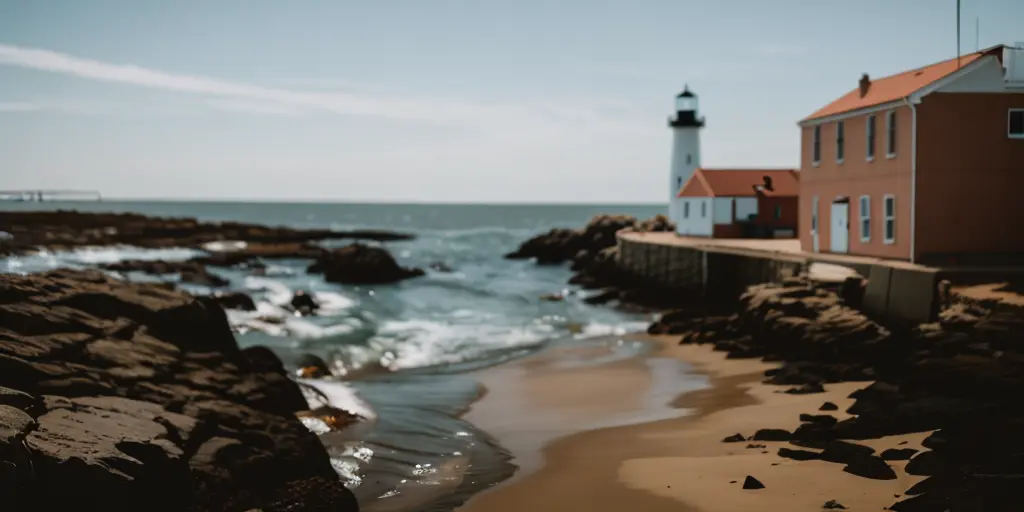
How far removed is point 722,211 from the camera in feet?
125

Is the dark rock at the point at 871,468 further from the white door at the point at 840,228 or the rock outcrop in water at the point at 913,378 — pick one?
the white door at the point at 840,228

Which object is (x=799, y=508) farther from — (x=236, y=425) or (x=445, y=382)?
(x=445, y=382)

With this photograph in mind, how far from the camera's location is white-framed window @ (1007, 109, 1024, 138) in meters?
19.6

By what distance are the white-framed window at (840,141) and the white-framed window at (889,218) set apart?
2714mm

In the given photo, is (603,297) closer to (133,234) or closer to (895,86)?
(895,86)

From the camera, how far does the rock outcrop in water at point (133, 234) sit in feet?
189

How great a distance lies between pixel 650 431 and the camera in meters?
12.7

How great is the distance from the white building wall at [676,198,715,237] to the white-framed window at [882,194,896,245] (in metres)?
17.2

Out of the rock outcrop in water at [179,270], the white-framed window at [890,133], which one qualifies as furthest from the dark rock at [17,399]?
the rock outcrop in water at [179,270]

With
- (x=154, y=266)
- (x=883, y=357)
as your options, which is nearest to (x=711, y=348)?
(x=883, y=357)

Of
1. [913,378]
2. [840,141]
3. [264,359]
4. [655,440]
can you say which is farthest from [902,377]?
[840,141]

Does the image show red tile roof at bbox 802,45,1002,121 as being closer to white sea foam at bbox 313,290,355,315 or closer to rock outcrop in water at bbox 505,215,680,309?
rock outcrop in water at bbox 505,215,680,309

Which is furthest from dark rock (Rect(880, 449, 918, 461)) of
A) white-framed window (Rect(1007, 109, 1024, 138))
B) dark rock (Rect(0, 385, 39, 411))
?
white-framed window (Rect(1007, 109, 1024, 138))

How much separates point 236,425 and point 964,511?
7215 millimetres
